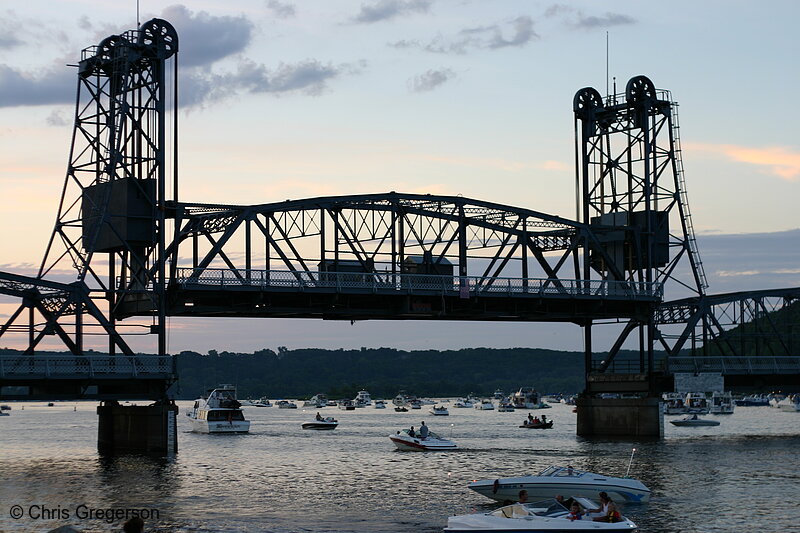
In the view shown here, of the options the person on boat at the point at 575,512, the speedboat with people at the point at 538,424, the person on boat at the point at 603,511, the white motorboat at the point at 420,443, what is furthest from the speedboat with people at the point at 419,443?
the person on boat at the point at 575,512

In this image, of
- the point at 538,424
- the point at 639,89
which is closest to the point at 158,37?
the point at 639,89

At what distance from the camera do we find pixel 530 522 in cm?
4556

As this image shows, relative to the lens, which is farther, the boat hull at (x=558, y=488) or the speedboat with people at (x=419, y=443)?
the speedboat with people at (x=419, y=443)

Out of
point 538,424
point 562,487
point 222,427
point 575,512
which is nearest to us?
point 575,512

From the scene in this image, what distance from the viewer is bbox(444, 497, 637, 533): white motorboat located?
4534 centimetres

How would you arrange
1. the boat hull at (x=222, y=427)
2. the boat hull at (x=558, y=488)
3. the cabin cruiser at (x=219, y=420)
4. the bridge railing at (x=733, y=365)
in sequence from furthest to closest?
the cabin cruiser at (x=219, y=420)
the boat hull at (x=222, y=427)
the bridge railing at (x=733, y=365)
the boat hull at (x=558, y=488)

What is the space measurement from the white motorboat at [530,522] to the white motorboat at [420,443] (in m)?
52.8

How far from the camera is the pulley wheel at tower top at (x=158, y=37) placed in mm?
87938

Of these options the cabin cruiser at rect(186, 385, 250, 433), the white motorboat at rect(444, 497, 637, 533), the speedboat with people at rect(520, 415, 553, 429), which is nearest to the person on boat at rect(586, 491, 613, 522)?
the white motorboat at rect(444, 497, 637, 533)

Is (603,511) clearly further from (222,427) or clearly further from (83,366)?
(222,427)

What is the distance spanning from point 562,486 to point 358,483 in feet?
59.2

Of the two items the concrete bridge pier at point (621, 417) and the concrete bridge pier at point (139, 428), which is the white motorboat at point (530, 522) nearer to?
the concrete bridge pier at point (139, 428)

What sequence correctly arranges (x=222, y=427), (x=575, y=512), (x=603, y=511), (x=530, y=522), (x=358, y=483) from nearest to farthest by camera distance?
1. (x=530, y=522)
2. (x=575, y=512)
3. (x=603, y=511)
4. (x=358, y=483)
5. (x=222, y=427)

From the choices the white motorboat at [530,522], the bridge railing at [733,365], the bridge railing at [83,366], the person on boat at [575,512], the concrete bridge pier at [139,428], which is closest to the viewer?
the white motorboat at [530,522]
